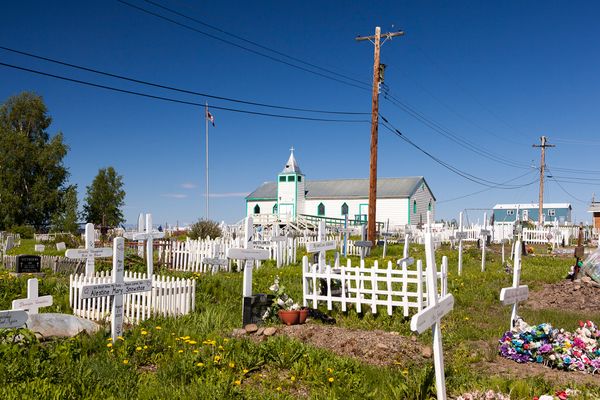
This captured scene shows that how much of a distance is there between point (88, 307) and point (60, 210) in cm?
4093

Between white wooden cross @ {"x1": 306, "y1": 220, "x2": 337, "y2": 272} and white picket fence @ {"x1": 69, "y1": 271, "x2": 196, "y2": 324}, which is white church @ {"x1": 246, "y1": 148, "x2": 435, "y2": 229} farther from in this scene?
white picket fence @ {"x1": 69, "y1": 271, "x2": 196, "y2": 324}

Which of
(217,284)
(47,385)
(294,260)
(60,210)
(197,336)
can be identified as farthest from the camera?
(60,210)

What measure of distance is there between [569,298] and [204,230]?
64.1ft

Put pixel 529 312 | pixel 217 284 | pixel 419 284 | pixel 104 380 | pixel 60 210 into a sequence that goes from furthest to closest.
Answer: pixel 60 210, pixel 217 284, pixel 529 312, pixel 419 284, pixel 104 380

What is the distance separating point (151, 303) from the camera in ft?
34.3

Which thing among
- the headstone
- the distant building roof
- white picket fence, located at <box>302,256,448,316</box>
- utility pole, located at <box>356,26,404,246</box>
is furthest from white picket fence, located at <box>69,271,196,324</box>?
the distant building roof

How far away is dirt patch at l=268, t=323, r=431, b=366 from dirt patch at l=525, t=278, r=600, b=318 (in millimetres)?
5439

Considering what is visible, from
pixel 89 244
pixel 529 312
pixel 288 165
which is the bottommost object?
pixel 529 312

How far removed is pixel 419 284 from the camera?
33.9ft

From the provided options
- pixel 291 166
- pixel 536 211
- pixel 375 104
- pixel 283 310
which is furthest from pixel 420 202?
pixel 283 310

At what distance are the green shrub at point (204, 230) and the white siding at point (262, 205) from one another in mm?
24059

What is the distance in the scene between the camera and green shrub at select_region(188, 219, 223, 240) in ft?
93.2

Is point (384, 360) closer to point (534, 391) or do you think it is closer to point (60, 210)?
point (534, 391)

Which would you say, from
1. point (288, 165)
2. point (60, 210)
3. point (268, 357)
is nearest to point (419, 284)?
point (268, 357)
